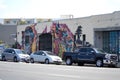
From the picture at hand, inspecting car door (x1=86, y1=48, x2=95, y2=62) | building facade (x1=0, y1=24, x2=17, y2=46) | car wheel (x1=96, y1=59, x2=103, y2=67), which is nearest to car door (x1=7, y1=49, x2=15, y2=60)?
car door (x1=86, y1=48, x2=95, y2=62)

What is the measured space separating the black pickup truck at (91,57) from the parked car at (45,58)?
4.83ft

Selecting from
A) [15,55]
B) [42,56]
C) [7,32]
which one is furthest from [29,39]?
[7,32]

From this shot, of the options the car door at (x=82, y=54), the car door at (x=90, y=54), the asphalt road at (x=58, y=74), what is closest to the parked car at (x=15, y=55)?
the car door at (x=82, y=54)

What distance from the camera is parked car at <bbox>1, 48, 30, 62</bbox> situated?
40.7 meters

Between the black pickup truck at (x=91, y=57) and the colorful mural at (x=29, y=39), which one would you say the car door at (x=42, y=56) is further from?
the colorful mural at (x=29, y=39)

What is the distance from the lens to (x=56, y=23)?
154ft

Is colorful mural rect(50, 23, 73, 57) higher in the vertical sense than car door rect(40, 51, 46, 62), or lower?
higher

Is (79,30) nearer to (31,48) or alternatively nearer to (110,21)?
(110,21)

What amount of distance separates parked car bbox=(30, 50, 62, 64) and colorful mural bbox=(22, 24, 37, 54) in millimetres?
→ 12572

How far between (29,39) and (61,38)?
960 centimetres

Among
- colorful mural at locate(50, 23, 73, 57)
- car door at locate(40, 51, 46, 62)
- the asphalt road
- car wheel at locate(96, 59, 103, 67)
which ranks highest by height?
colorful mural at locate(50, 23, 73, 57)

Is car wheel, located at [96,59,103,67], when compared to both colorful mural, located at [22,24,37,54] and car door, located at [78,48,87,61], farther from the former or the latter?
colorful mural, located at [22,24,37,54]

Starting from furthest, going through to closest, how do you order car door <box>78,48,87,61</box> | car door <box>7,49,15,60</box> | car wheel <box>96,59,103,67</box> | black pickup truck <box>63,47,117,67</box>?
car door <box>7,49,15,60</box>, car door <box>78,48,87,61</box>, car wheel <box>96,59,103,67</box>, black pickup truck <box>63,47,117,67</box>

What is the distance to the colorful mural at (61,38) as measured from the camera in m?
44.4
